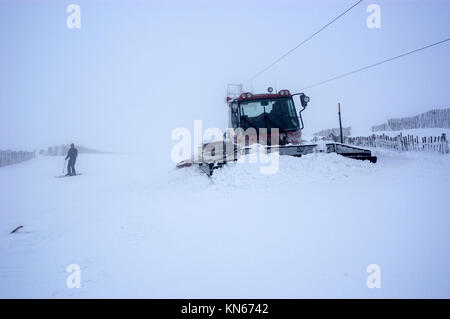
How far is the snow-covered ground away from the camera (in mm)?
2305

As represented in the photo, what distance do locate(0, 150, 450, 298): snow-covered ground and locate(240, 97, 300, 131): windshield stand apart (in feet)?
9.74

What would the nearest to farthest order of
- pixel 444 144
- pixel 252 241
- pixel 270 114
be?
pixel 252 241 < pixel 270 114 < pixel 444 144

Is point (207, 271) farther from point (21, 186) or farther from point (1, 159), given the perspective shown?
point (1, 159)

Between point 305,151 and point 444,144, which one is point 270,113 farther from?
point 444,144

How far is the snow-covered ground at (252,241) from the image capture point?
2305 millimetres

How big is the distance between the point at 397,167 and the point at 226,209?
5.99 metres

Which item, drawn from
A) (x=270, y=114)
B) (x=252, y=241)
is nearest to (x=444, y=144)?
(x=270, y=114)

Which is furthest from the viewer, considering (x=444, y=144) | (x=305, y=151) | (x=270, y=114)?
(x=444, y=144)

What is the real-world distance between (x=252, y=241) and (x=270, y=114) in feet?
20.2

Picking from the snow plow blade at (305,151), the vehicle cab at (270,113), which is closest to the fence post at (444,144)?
the snow plow blade at (305,151)

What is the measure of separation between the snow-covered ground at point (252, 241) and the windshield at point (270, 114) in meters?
2.97

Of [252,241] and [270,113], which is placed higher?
[270,113]

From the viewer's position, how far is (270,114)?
27.7ft

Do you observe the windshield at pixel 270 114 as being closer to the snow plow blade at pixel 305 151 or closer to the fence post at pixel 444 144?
the snow plow blade at pixel 305 151
